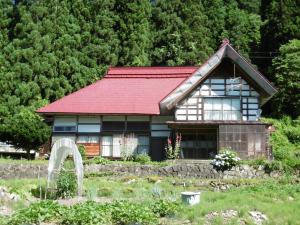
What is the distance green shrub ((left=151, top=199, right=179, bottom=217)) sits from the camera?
11586mm

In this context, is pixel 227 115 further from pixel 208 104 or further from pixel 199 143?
pixel 199 143

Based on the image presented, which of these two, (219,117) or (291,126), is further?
A: (291,126)

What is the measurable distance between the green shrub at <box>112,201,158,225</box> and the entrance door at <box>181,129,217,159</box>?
15.1 metres

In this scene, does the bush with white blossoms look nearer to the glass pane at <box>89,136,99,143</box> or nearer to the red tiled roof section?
the glass pane at <box>89,136,99,143</box>

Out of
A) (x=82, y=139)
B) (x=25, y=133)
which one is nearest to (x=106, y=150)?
(x=82, y=139)

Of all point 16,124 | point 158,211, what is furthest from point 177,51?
point 158,211

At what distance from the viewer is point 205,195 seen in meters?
14.3

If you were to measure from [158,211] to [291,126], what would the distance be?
25823 mm

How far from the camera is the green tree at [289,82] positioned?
36.0 m

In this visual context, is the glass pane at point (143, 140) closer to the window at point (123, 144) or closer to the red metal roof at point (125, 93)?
the window at point (123, 144)

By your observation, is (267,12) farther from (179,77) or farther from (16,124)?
(16,124)

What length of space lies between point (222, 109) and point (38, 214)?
55.9ft

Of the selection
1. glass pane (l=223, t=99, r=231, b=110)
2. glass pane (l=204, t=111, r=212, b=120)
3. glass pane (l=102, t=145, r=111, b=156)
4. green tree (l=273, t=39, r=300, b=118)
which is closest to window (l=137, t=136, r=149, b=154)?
glass pane (l=102, t=145, r=111, b=156)

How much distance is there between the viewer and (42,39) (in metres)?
39.1
